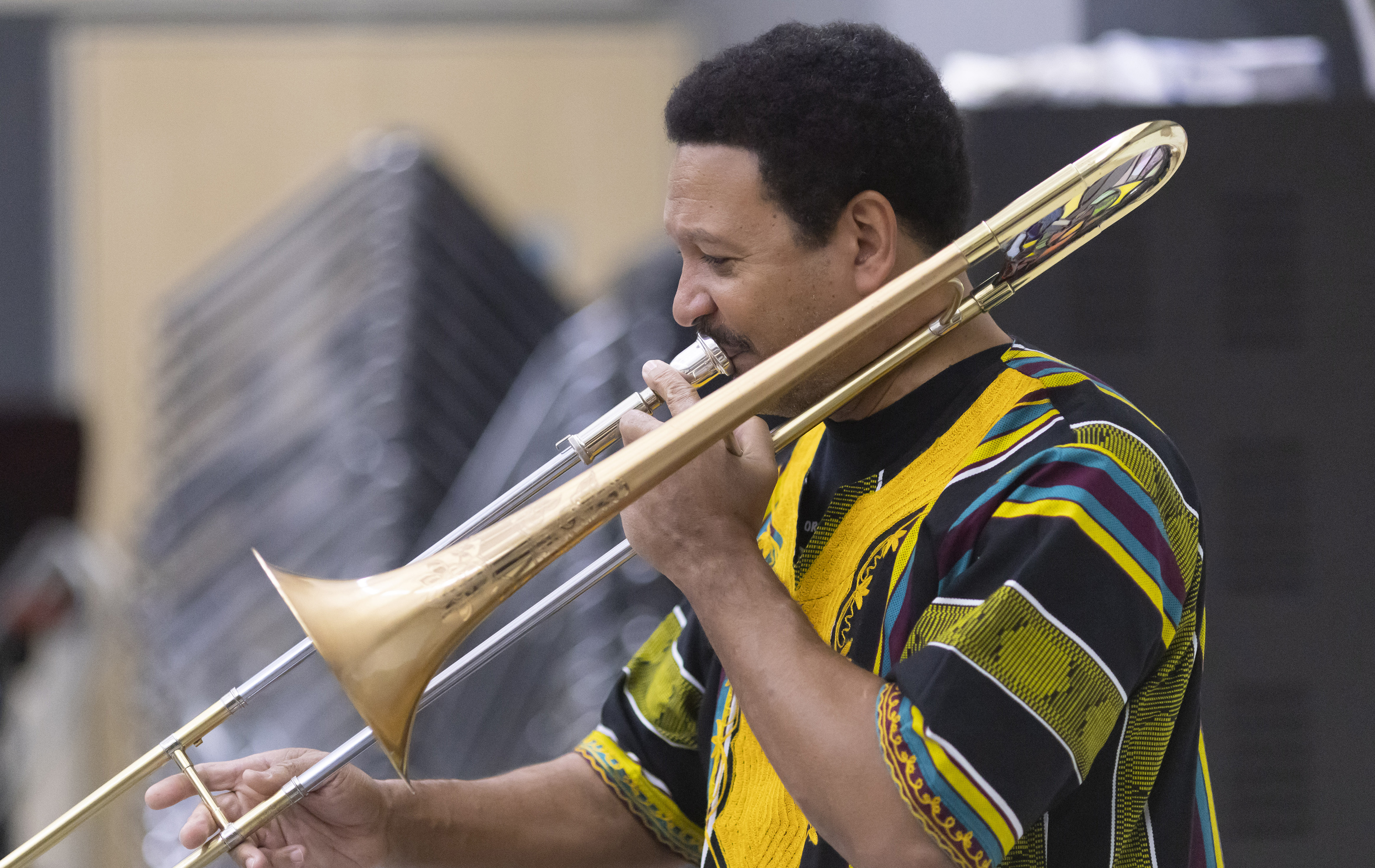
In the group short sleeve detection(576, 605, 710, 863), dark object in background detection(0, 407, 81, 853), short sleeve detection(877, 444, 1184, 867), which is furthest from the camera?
dark object in background detection(0, 407, 81, 853)

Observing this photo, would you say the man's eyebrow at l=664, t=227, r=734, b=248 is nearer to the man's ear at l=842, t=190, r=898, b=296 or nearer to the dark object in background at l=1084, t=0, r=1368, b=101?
the man's ear at l=842, t=190, r=898, b=296

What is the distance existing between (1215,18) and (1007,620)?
58.7 inches

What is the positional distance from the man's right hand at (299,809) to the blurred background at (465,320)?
956mm

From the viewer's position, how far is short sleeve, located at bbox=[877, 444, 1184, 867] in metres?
0.78

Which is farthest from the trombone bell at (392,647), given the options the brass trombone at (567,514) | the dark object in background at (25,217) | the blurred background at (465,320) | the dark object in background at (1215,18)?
the dark object in background at (25,217)

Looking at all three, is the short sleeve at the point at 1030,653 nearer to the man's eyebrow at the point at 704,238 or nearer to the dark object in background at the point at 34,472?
the man's eyebrow at the point at 704,238

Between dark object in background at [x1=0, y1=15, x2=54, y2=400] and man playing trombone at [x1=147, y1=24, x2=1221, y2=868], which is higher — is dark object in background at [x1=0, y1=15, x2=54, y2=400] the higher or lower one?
the higher one

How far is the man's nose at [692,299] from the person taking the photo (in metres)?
0.99

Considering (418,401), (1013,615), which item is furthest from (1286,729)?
(418,401)

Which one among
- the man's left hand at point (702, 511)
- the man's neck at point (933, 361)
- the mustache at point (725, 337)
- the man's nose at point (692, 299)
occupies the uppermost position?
the man's nose at point (692, 299)

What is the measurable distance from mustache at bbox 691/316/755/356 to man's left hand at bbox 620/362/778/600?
0.08 metres

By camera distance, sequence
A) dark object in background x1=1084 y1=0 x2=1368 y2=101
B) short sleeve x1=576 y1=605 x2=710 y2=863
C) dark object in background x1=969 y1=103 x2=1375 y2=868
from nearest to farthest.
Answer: short sleeve x1=576 y1=605 x2=710 y2=863
dark object in background x1=969 y1=103 x2=1375 y2=868
dark object in background x1=1084 y1=0 x2=1368 y2=101

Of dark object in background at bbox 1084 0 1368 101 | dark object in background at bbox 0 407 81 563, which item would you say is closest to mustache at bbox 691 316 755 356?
dark object in background at bbox 1084 0 1368 101

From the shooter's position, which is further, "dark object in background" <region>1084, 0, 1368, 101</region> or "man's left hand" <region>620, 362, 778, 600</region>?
→ "dark object in background" <region>1084, 0, 1368, 101</region>
